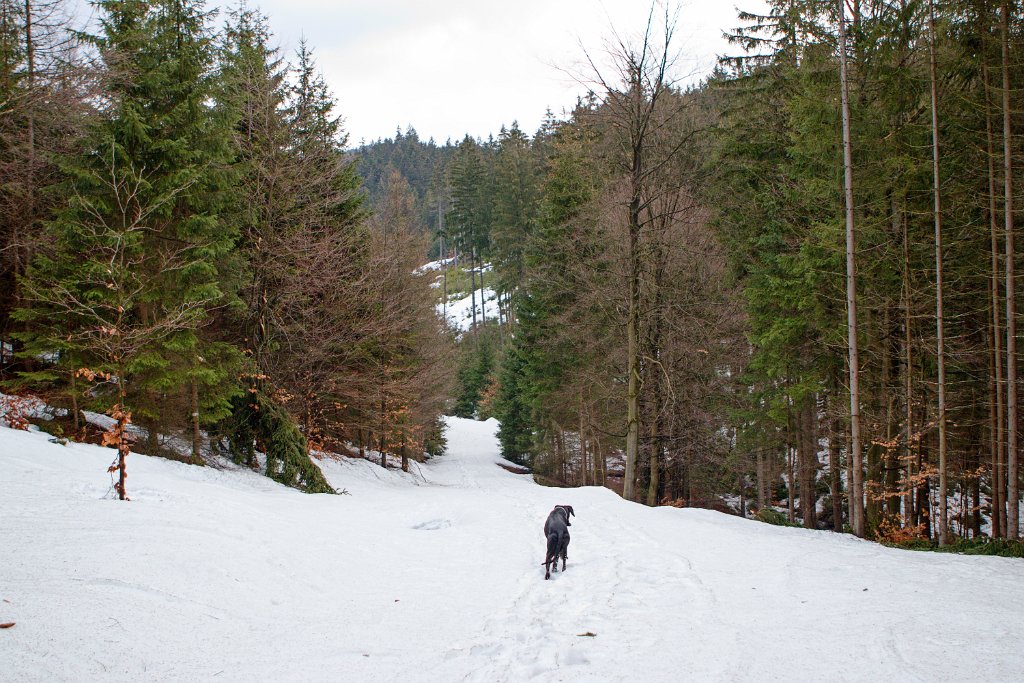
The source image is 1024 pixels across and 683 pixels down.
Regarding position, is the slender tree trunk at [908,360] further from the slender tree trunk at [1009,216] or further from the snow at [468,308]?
the snow at [468,308]

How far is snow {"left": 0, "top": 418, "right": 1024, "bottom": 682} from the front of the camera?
4.19 metres

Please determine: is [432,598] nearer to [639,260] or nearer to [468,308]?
[639,260]

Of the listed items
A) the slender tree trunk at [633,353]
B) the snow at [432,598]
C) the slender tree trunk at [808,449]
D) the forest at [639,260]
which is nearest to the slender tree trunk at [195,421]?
the forest at [639,260]

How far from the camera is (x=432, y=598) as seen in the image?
636 cm

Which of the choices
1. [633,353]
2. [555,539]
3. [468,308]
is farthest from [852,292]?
[468,308]

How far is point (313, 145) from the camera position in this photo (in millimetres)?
18406

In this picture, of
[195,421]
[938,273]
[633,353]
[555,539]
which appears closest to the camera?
[555,539]

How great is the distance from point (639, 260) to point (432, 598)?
11.3 metres

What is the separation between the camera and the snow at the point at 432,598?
419 cm

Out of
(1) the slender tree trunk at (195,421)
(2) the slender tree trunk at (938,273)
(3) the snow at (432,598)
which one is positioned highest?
(2) the slender tree trunk at (938,273)

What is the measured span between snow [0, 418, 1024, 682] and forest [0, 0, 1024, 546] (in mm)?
2626

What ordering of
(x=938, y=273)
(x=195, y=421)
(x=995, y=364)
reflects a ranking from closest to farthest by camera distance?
(x=938, y=273)
(x=995, y=364)
(x=195, y=421)

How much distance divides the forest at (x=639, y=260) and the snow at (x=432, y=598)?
2.63 metres

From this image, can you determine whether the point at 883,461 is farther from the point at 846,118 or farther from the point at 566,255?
the point at 566,255
